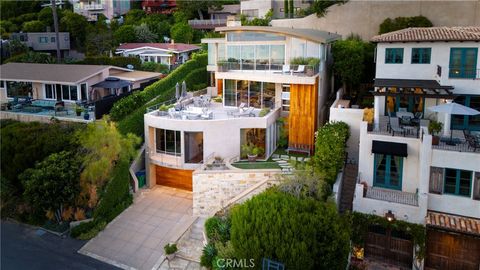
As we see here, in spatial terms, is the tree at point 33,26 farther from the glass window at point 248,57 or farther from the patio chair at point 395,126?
the patio chair at point 395,126

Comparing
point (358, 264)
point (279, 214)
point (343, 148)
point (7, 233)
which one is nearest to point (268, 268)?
point (279, 214)

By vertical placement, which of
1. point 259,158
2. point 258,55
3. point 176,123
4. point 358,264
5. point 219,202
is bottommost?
point 358,264

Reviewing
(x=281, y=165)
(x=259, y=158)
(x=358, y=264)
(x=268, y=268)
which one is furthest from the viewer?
(x=259, y=158)

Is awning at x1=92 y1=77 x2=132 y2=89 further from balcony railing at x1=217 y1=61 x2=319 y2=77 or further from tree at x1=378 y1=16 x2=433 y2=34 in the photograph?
tree at x1=378 y1=16 x2=433 y2=34

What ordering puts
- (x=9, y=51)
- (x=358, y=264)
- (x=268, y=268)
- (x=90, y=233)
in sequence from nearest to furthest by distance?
1. (x=268, y=268)
2. (x=358, y=264)
3. (x=90, y=233)
4. (x=9, y=51)

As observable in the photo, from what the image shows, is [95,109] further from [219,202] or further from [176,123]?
[219,202]

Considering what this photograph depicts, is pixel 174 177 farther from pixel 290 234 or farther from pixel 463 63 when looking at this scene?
pixel 463 63

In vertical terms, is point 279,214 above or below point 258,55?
below
